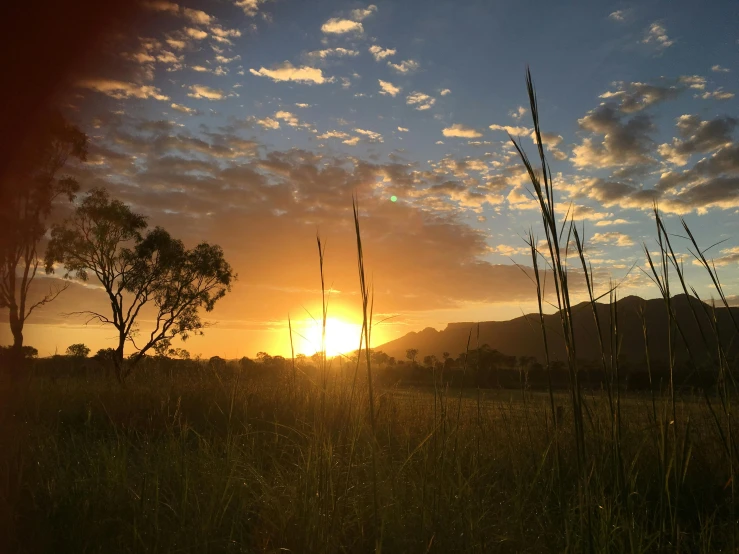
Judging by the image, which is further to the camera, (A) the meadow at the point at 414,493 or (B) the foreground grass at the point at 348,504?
(B) the foreground grass at the point at 348,504

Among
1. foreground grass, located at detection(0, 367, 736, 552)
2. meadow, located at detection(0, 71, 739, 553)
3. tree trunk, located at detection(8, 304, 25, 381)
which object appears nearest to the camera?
meadow, located at detection(0, 71, 739, 553)

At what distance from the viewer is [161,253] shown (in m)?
27.1

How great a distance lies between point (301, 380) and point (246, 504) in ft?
18.1

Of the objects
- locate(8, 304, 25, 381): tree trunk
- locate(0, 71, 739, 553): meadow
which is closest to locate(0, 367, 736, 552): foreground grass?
locate(0, 71, 739, 553): meadow

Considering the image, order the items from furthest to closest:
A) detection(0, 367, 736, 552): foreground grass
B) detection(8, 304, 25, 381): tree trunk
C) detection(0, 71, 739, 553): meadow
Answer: detection(8, 304, 25, 381): tree trunk, detection(0, 367, 736, 552): foreground grass, detection(0, 71, 739, 553): meadow

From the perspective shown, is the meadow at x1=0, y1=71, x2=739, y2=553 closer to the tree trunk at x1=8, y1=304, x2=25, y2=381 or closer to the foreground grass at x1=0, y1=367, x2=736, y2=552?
the foreground grass at x1=0, y1=367, x2=736, y2=552

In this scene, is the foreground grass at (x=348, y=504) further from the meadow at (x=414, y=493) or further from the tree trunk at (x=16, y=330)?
the tree trunk at (x=16, y=330)

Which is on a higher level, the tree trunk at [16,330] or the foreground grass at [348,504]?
the tree trunk at [16,330]

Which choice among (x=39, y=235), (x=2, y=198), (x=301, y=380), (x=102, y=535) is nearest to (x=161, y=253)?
(x=39, y=235)

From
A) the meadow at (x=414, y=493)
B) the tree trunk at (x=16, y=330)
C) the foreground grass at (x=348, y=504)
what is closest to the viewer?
the meadow at (x=414, y=493)

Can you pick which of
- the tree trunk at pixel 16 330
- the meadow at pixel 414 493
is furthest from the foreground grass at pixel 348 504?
the tree trunk at pixel 16 330

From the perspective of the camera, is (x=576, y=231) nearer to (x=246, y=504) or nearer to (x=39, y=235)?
(x=246, y=504)

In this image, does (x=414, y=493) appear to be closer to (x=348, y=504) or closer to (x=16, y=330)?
(x=348, y=504)

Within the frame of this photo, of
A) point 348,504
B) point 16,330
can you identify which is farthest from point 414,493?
point 16,330
